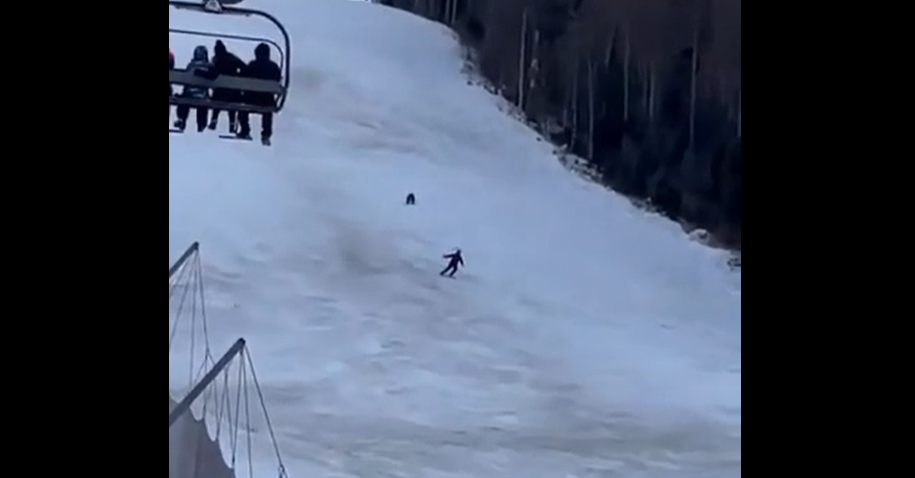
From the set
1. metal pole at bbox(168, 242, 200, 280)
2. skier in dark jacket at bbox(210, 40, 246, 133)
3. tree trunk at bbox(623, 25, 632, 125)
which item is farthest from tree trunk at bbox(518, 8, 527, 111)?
metal pole at bbox(168, 242, 200, 280)

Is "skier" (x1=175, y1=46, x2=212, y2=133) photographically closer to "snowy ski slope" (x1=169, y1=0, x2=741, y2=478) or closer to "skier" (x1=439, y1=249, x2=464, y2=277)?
"snowy ski slope" (x1=169, y1=0, x2=741, y2=478)

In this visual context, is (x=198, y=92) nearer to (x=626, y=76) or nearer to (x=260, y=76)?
(x=260, y=76)

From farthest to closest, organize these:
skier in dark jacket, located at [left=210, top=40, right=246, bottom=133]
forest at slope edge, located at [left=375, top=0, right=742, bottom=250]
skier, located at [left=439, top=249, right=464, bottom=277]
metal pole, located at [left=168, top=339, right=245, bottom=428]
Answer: forest at slope edge, located at [left=375, top=0, right=742, bottom=250]
skier, located at [left=439, top=249, right=464, bottom=277]
skier in dark jacket, located at [left=210, top=40, right=246, bottom=133]
metal pole, located at [left=168, top=339, right=245, bottom=428]

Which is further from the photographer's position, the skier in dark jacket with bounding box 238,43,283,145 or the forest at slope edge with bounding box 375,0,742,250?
the forest at slope edge with bounding box 375,0,742,250

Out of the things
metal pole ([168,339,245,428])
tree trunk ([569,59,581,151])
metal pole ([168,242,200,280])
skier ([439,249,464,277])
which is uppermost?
tree trunk ([569,59,581,151])

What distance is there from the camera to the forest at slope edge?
218 cm

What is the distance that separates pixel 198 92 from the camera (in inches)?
71.3

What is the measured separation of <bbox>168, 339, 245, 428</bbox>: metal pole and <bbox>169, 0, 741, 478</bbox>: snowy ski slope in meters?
0.02

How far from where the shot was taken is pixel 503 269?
208 cm

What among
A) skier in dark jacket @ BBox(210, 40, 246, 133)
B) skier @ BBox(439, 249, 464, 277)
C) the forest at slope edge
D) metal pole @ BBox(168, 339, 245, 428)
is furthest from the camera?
the forest at slope edge
